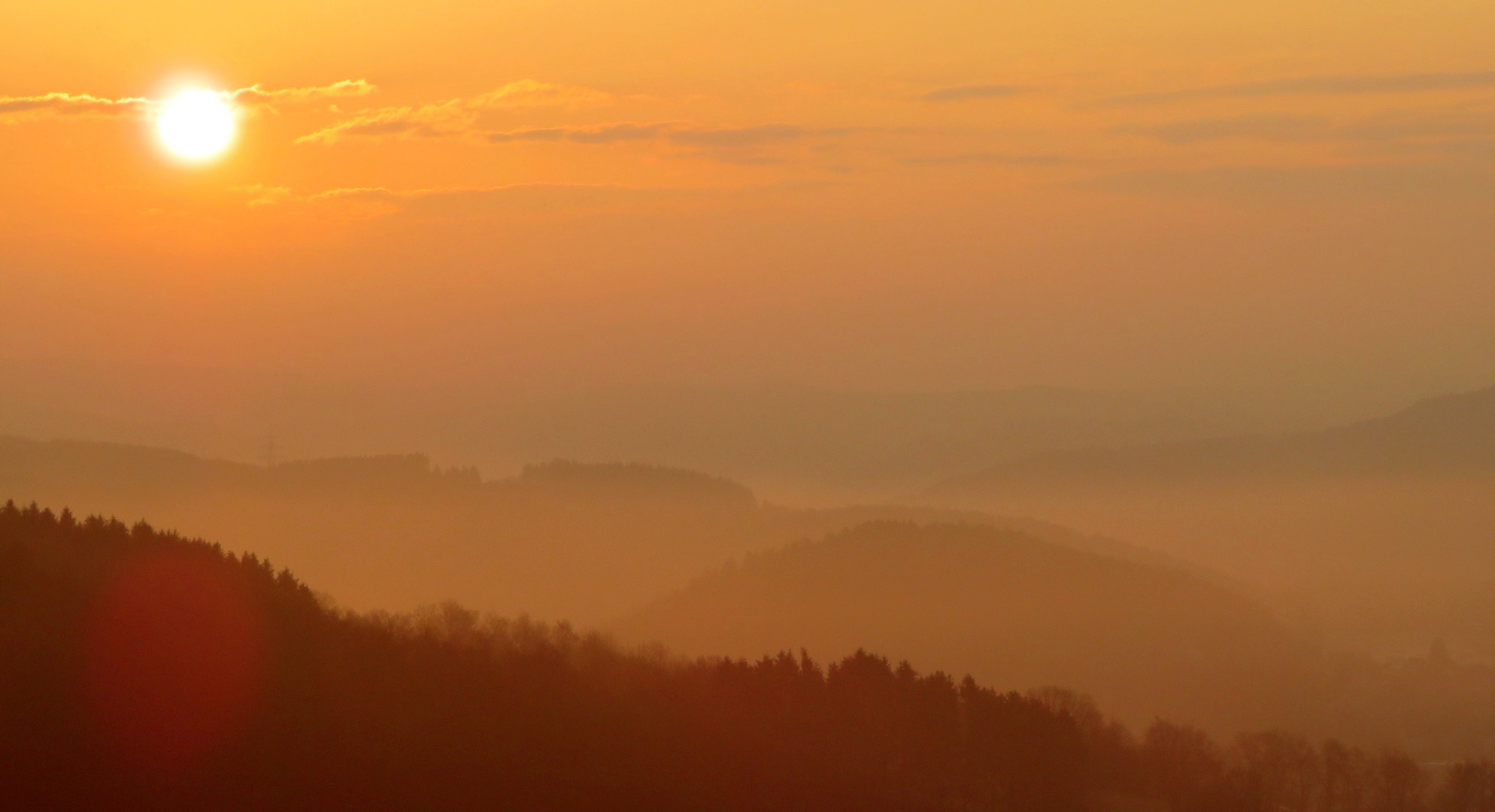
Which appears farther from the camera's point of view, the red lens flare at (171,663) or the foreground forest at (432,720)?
the foreground forest at (432,720)

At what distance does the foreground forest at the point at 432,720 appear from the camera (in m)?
95.2

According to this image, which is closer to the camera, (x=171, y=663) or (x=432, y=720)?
(x=171, y=663)

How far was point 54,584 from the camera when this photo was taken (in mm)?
108625

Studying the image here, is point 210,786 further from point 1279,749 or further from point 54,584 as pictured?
point 1279,749

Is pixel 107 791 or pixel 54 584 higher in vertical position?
pixel 54 584

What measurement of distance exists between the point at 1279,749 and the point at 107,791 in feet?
387

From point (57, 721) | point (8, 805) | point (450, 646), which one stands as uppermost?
point (450, 646)

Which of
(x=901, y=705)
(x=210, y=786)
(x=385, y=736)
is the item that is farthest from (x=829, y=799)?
(x=210, y=786)

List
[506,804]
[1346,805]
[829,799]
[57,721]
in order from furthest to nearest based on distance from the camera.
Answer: [1346,805]
[829,799]
[506,804]
[57,721]

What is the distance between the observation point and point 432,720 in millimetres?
108750

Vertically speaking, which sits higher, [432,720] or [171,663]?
[171,663]

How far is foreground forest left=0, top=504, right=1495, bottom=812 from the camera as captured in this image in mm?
95250

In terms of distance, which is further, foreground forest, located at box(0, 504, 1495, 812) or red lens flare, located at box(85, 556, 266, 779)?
foreground forest, located at box(0, 504, 1495, 812)

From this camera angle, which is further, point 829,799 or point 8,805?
point 829,799
